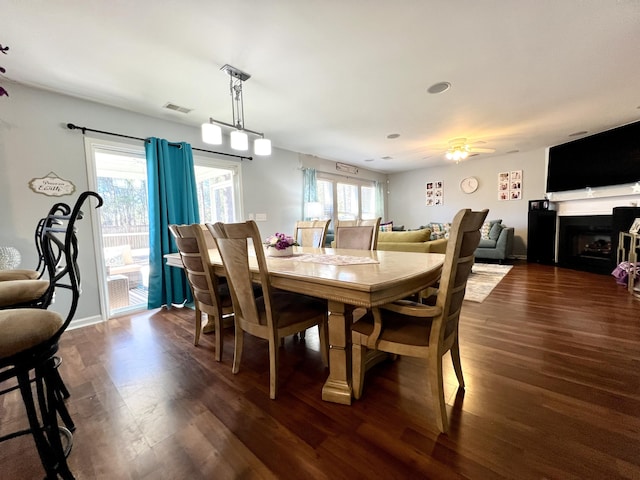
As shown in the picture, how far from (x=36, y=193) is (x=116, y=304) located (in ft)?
4.65

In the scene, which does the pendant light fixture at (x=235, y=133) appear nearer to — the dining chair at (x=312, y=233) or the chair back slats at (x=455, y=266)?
the dining chair at (x=312, y=233)

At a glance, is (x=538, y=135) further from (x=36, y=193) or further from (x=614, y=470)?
(x=36, y=193)

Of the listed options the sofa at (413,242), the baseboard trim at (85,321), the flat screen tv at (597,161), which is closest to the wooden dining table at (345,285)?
the sofa at (413,242)

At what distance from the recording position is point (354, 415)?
136cm

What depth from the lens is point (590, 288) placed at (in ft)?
11.5

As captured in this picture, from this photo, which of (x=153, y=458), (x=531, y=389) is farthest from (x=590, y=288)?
(x=153, y=458)

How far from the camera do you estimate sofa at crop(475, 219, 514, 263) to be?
5.39 meters

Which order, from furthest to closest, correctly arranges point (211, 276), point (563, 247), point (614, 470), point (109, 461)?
point (563, 247), point (211, 276), point (109, 461), point (614, 470)

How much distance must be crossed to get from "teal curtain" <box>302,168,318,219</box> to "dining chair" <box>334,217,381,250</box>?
2.54 metres

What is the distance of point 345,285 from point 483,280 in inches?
152

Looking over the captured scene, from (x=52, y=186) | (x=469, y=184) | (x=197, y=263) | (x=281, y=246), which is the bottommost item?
(x=197, y=263)

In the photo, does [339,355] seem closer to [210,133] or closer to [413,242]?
[210,133]

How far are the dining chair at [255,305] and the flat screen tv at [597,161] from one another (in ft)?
18.9

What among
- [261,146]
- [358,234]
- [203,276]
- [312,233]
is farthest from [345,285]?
[261,146]
